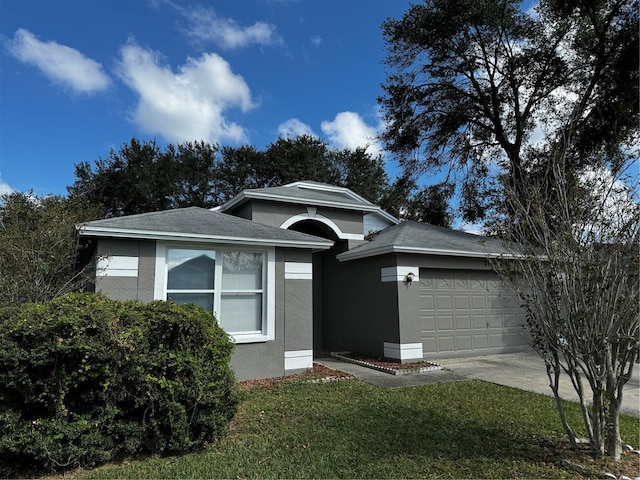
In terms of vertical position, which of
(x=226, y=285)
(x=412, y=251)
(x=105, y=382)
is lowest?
(x=105, y=382)

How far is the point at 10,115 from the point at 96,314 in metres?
9.60

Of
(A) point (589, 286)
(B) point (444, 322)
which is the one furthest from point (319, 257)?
(A) point (589, 286)

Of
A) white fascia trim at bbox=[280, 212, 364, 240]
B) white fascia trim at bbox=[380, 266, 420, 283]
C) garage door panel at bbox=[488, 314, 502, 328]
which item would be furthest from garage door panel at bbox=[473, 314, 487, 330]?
white fascia trim at bbox=[280, 212, 364, 240]

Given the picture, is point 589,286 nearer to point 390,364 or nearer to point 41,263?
point 390,364

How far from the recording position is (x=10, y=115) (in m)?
10.1

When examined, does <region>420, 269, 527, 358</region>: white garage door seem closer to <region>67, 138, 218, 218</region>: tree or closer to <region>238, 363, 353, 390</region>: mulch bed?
→ <region>238, 363, 353, 390</region>: mulch bed

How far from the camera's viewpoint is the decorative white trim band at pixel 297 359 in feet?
26.4

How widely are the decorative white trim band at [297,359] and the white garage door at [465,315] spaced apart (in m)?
3.15

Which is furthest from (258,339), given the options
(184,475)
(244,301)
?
(184,475)

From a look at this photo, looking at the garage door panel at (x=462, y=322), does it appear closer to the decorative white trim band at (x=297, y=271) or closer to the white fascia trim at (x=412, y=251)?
the white fascia trim at (x=412, y=251)

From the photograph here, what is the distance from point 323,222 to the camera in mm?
11617

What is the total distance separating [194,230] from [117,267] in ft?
4.99

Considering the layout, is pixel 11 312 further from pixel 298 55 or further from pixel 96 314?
pixel 298 55

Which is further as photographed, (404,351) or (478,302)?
(478,302)
